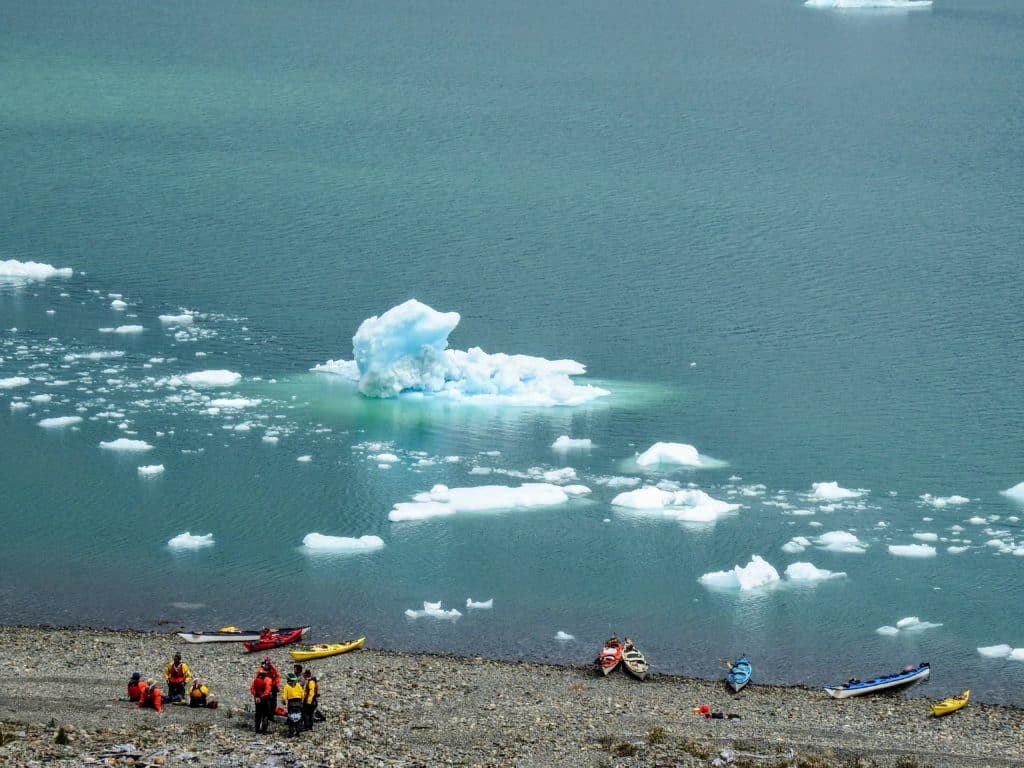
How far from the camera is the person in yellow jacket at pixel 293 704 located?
21.7 m

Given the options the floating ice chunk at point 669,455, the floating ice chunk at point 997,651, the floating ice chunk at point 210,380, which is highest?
the floating ice chunk at point 210,380

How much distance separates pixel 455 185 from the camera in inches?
2409

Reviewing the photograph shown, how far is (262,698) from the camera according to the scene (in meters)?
21.8

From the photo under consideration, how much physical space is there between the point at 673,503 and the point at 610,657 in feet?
27.6

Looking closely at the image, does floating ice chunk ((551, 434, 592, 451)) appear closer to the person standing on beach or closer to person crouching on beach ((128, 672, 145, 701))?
person crouching on beach ((128, 672, 145, 701))

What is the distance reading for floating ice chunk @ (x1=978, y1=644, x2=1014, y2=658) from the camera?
29422 mm

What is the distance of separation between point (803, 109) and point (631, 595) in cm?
4697

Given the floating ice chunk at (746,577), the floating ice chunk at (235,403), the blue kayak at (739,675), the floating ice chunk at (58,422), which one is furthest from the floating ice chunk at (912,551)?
the floating ice chunk at (58,422)

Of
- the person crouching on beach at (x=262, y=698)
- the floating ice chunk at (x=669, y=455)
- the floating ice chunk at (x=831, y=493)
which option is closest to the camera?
the person crouching on beach at (x=262, y=698)

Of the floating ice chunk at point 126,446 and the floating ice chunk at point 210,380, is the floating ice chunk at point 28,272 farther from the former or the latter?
the floating ice chunk at point 126,446

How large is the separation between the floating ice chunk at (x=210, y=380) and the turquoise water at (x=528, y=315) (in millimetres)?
446

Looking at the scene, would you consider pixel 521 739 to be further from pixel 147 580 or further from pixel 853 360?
pixel 853 360

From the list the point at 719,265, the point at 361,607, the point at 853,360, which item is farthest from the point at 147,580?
the point at 719,265

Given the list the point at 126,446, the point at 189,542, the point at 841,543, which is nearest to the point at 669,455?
the point at 841,543
